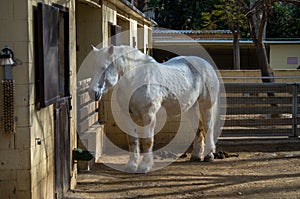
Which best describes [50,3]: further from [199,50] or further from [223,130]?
[199,50]

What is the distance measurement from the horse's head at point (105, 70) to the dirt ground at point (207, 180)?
4.25 ft

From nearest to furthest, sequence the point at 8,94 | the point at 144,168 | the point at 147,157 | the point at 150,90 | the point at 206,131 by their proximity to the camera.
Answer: the point at 8,94, the point at 150,90, the point at 144,168, the point at 147,157, the point at 206,131

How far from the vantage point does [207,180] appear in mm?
7934

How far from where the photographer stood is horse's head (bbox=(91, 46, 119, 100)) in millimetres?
7563

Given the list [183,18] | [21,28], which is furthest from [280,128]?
[183,18]

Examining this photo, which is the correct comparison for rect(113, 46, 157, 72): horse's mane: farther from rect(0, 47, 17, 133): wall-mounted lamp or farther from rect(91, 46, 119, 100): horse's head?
rect(0, 47, 17, 133): wall-mounted lamp

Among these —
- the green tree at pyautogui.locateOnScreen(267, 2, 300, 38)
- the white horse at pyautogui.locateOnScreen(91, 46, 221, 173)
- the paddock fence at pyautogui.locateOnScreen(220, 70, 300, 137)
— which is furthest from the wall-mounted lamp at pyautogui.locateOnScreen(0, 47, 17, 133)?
the green tree at pyautogui.locateOnScreen(267, 2, 300, 38)

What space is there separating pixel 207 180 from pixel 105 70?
2084 millimetres

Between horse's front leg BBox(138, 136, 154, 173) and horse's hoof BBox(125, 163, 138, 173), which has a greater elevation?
horse's front leg BBox(138, 136, 154, 173)

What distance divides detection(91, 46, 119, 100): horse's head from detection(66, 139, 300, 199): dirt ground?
1.30 m

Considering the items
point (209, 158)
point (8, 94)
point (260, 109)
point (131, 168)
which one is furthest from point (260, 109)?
point (8, 94)

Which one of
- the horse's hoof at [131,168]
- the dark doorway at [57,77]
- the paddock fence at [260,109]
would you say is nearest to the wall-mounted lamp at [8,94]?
the dark doorway at [57,77]

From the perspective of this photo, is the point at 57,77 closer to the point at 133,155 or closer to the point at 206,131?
the point at 133,155

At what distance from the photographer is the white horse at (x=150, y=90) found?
25.7 feet
